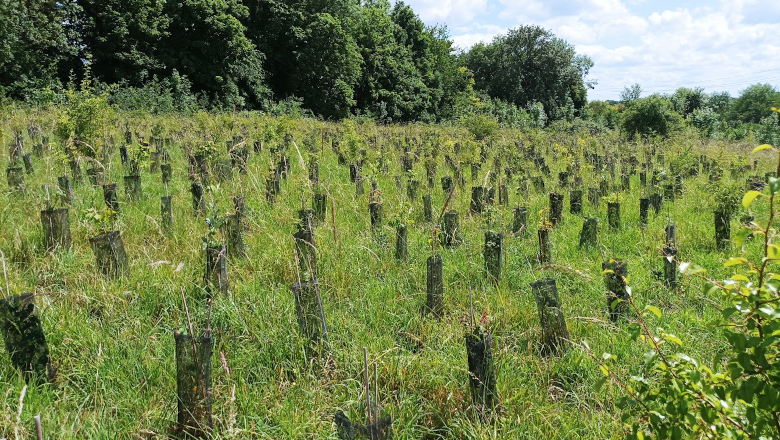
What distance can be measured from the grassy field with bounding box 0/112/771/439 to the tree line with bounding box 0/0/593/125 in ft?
55.9

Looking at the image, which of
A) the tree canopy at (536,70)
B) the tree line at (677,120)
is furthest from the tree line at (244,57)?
the tree canopy at (536,70)

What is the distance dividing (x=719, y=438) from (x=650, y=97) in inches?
830

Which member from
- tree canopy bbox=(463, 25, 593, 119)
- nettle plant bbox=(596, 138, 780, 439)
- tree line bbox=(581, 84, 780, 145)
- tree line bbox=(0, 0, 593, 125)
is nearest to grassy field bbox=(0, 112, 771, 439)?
nettle plant bbox=(596, 138, 780, 439)

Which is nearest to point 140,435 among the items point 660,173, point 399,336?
point 399,336

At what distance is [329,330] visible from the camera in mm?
2756

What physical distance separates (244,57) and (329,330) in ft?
102

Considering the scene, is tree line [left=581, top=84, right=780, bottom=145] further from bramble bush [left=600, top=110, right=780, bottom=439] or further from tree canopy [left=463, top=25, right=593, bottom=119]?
bramble bush [left=600, top=110, right=780, bottom=439]

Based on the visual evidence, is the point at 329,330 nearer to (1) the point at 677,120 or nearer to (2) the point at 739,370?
(2) the point at 739,370

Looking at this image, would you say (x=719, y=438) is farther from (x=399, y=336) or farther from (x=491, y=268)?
(x=491, y=268)

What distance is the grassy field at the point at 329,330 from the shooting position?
2.09 m

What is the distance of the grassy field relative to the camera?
2092 millimetres

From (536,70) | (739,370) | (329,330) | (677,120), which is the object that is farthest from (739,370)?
(536,70)

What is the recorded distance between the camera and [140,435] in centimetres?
196

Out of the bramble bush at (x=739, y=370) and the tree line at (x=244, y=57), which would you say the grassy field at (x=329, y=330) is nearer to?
the bramble bush at (x=739, y=370)
